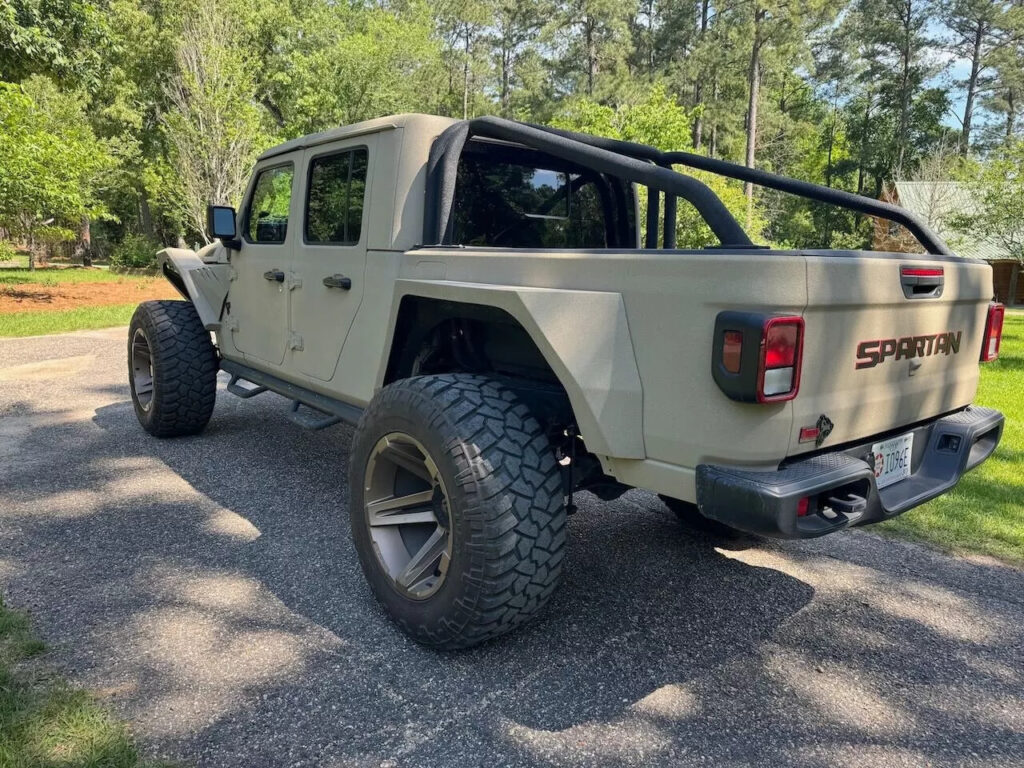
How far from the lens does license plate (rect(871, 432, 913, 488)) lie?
8.20 feet

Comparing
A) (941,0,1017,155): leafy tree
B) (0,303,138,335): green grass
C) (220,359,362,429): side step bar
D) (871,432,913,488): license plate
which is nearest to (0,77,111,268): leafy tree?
(0,303,138,335): green grass

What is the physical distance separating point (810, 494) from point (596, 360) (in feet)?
2.44

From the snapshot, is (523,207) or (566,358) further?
(523,207)

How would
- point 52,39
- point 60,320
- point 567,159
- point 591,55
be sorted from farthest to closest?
point 591,55 → point 52,39 → point 60,320 → point 567,159

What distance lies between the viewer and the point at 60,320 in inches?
508

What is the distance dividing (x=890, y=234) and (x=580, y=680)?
24.9m

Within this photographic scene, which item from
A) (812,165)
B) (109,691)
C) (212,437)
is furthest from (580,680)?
(812,165)

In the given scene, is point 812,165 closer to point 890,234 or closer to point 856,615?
point 890,234

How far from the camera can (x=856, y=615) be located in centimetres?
310

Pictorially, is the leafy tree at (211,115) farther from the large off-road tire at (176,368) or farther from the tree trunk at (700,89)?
the tree trunk at (700,89)

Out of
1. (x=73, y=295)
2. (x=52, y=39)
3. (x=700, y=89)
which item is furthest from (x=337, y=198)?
(x=700, y=89)

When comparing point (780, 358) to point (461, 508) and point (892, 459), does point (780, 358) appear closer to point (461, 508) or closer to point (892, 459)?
point (892, 459)

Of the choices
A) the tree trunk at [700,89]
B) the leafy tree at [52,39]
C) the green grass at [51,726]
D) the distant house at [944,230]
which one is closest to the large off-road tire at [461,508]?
the green grass at [51,726]

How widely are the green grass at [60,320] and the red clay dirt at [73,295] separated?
70 cm
